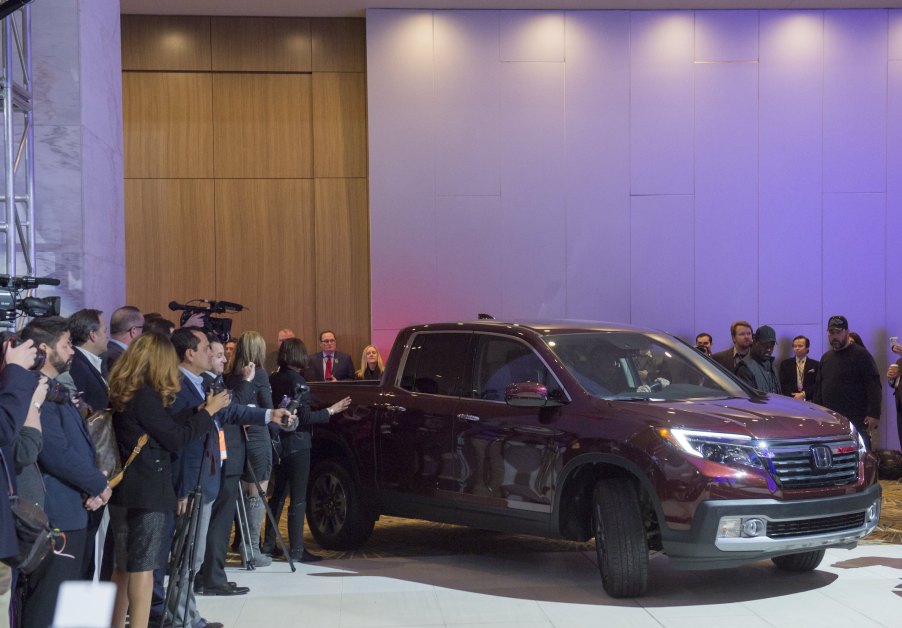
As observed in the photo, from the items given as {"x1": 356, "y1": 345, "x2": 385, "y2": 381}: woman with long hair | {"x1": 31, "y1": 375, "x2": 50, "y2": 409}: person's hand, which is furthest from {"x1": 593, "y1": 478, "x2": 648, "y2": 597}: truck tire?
{"x1": 356, "y1": 345, "x2": 385, "y2": 381}: woman with long hair

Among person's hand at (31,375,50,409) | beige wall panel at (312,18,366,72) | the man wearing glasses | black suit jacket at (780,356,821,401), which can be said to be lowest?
black suit jacket at (780,356,821,401)

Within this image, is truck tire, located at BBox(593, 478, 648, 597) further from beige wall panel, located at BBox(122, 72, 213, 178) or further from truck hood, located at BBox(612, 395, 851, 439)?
beige wall panel, located at BBox(122, 72, 213, 178)

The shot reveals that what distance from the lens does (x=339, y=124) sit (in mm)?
14508

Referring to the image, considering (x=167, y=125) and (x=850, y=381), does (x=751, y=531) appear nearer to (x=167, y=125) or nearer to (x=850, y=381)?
(x=850, y=381)

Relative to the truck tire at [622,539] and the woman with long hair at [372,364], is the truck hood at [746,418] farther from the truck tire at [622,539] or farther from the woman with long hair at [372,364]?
the woman with long hair at [372,364]

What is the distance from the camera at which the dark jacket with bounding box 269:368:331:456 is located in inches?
305

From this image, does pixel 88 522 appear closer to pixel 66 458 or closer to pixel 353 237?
pixel 66 458

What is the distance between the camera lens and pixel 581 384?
6.85 metres

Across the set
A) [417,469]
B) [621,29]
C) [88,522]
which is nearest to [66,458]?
[88,522]

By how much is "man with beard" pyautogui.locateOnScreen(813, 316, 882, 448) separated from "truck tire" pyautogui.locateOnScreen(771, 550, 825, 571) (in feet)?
14.2

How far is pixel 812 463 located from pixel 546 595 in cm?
184

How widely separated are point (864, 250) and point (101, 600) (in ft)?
45.5

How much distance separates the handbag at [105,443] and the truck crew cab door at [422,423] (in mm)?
2761

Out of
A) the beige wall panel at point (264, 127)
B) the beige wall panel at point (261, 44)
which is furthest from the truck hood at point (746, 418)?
the beige wall panel at point (261, 44)
